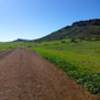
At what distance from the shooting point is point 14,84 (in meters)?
13.6

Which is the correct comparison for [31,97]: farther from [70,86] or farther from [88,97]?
[70,86]

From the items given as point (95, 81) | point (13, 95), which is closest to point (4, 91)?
point (13, 95)

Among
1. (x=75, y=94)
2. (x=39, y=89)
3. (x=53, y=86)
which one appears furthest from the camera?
(x=53, y=86)

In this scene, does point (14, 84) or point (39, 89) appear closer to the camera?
point (39, 89)

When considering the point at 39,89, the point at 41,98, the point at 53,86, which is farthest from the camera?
the point at 53,86

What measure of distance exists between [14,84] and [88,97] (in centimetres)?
456

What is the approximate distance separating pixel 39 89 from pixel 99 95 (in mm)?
2960

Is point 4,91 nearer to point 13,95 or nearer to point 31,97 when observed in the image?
point 13,95

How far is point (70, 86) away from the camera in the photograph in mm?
13414

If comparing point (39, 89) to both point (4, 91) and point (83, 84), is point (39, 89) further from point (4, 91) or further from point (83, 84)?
point (83, 84)

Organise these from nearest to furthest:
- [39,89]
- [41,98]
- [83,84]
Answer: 1. [41,98]
2. [39,89]
3. [83,84]

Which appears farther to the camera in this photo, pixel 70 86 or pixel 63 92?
pixel 70 86

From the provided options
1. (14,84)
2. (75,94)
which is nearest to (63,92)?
(75,94)

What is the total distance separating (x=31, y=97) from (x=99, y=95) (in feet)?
10.6
